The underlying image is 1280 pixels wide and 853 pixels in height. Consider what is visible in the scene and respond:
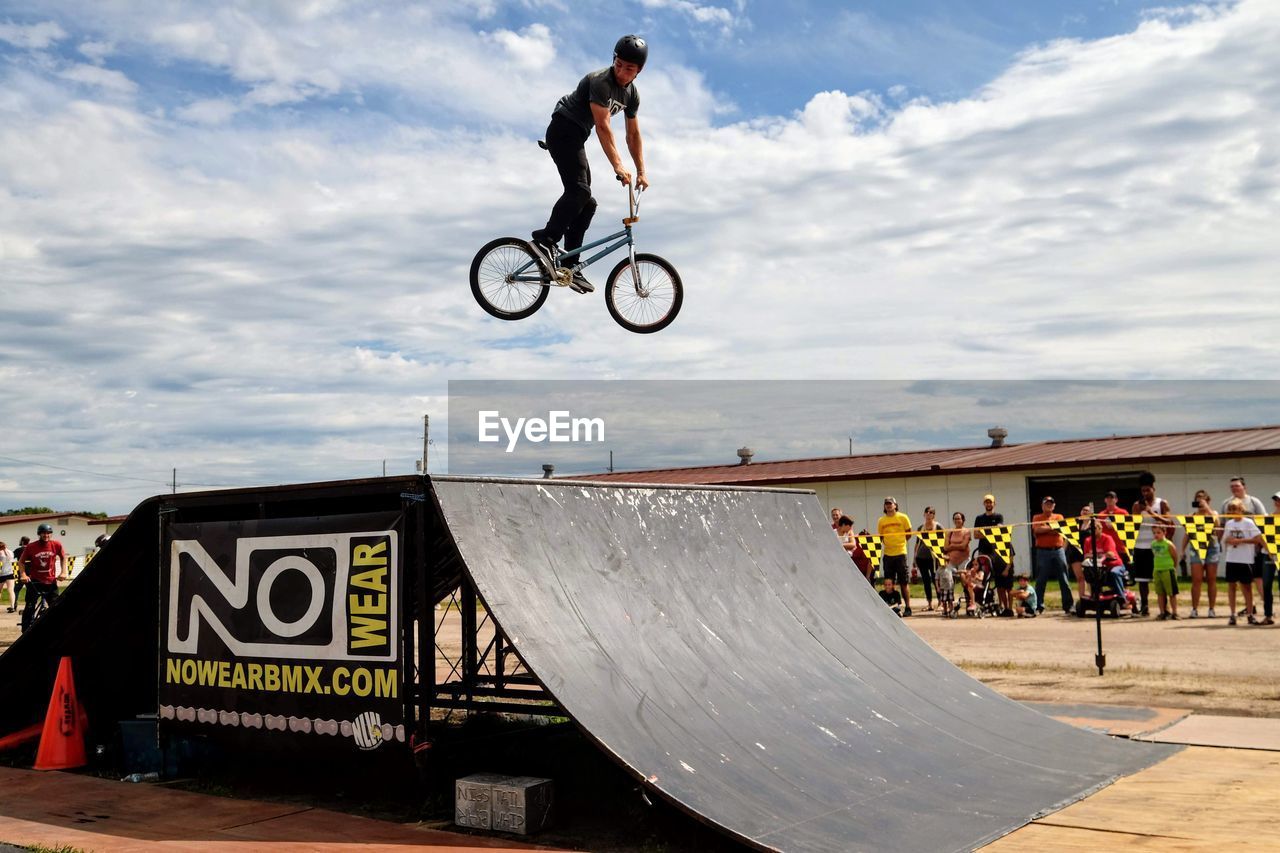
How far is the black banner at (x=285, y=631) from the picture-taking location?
5.68 meters

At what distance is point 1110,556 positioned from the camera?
47.5 ft

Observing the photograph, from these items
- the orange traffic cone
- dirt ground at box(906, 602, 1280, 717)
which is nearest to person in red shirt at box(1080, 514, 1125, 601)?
dirt ground at box(906, 602, 1280, 717)

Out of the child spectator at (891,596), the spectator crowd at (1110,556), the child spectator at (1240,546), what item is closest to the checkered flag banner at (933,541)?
the spectator crowd at (1110,556)

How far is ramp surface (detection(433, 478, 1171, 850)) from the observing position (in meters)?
4.95

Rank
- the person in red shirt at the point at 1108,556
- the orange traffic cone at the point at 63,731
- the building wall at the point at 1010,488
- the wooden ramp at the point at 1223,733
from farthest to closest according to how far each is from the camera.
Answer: the building wall at the point at 1010,488, the person in red shirt at the point at 1108,556, the orange traffic cone at the point at 63,731, the wooden ramp at the point at 1223,733

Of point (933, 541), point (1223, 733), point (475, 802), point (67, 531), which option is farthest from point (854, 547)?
point (67, 531)

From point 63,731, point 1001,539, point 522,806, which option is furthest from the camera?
point 1001,539

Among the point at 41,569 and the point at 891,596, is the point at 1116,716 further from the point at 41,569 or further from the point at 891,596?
the point at 41,569

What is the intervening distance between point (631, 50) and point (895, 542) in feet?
34.2

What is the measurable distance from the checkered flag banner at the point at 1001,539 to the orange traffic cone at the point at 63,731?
39.0 feet

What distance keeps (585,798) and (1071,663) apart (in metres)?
6.31

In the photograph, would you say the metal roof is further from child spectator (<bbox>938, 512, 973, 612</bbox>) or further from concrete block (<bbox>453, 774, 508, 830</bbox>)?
concrete block (<bbox>453, 774, 508, 830</bbox>)

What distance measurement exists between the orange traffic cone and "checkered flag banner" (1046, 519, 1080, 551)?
38.8 ft

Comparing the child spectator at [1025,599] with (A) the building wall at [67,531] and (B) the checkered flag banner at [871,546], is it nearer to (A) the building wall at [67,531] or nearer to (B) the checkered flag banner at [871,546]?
(B) the checkered flag banner at [871,546]
